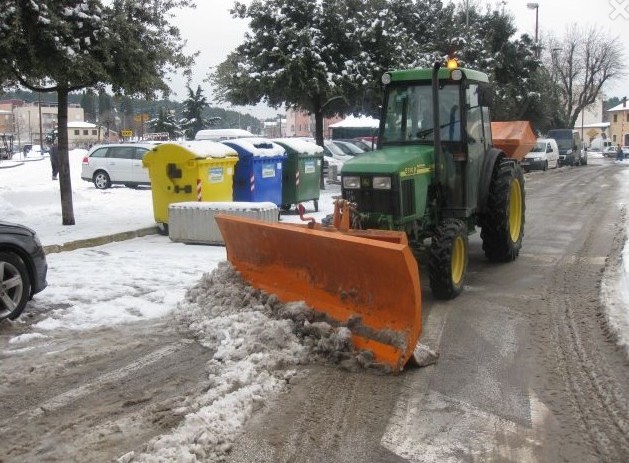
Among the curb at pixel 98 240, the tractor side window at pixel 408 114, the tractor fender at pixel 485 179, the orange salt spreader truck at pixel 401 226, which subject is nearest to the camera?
the orange salt spreader truck at pixel 401 226

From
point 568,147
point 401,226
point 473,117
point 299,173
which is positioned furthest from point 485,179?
point 568,147

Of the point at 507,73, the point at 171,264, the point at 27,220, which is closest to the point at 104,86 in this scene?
the point at 27,220

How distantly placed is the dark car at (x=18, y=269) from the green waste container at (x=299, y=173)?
8.53m

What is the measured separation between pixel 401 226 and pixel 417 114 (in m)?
1.53

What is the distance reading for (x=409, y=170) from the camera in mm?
7047

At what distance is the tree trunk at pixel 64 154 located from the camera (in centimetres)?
1157

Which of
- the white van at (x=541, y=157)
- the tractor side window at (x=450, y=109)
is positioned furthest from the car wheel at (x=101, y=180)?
the white van at (x=541, y=157)

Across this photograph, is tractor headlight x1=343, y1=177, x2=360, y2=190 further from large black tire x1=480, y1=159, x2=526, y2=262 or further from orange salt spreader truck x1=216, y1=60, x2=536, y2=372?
large black tire x1=480, y1=159, x2=526, y2=262

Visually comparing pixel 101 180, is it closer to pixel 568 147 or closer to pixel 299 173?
pixel 299 173

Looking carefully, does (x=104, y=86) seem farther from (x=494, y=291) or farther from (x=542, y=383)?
(x=542, y=383)

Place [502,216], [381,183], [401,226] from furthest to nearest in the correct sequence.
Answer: [502,216]
[401,226]
[381,183]

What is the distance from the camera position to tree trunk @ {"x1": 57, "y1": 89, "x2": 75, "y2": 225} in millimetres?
11570

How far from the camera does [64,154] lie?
1166cm

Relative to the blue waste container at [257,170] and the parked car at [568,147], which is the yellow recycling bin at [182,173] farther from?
the parked car at [568,147]
